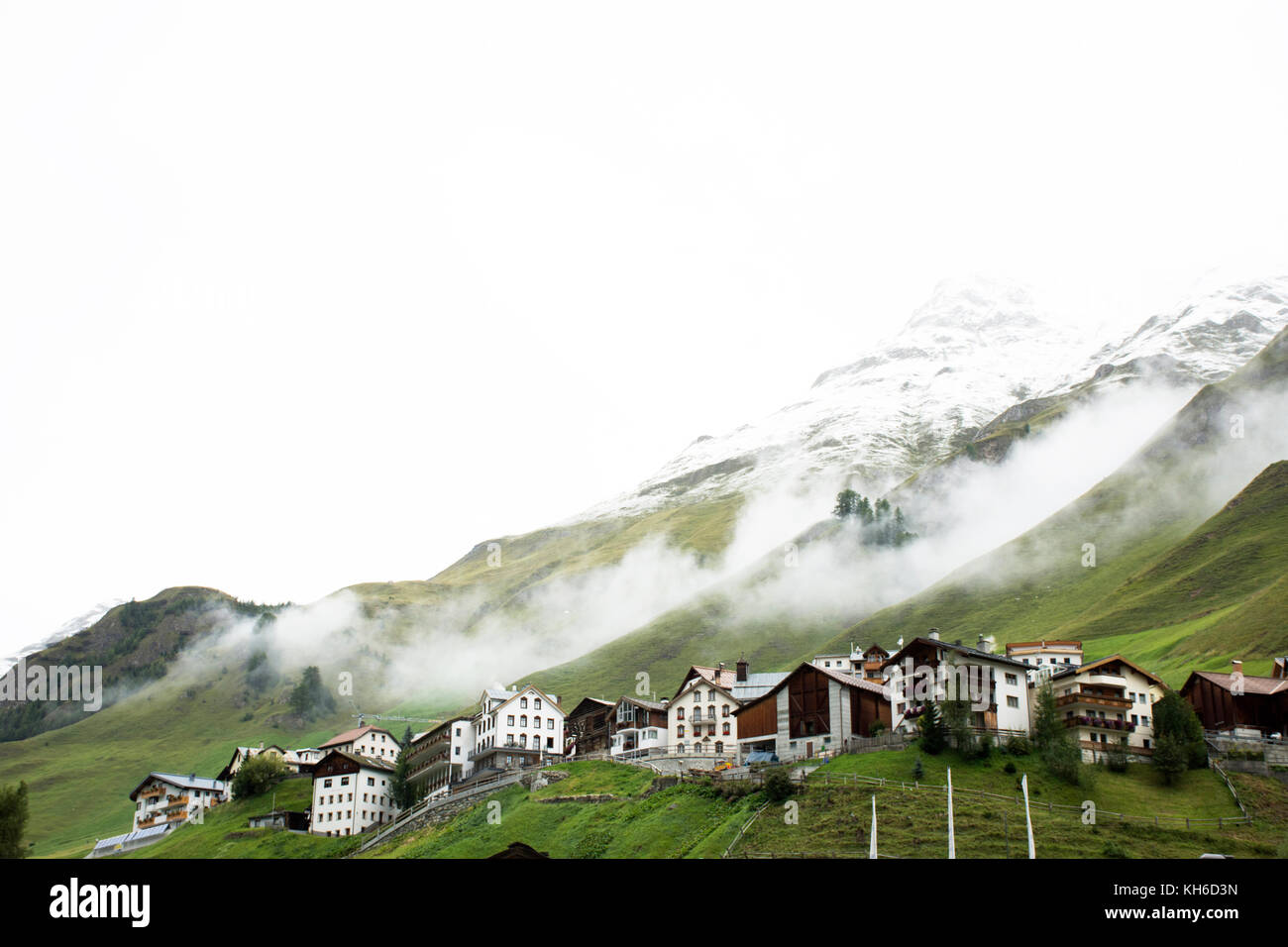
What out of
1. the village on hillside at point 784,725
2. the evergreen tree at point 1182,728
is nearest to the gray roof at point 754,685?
the village on hillside at point 784,725

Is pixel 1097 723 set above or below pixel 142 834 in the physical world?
above

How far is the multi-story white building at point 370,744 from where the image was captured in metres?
157

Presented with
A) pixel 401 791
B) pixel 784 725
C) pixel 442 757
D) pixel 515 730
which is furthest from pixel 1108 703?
pixel 442 757

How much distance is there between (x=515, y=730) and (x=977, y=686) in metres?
67.6

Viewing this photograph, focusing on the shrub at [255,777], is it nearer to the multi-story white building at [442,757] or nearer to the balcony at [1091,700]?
the multi-story white building at [442,757]

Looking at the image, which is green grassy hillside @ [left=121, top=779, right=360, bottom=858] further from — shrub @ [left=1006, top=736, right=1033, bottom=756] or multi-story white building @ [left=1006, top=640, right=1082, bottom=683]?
multi-story white building @ [left=1006, top=640, right=1082, bottom=683]

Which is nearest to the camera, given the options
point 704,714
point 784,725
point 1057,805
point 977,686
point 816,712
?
point 1057,805

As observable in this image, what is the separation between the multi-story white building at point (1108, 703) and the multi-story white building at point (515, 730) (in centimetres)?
6667

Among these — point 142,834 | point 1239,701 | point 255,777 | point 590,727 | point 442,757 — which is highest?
point 1239,701

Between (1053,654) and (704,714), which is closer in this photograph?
(704,714)

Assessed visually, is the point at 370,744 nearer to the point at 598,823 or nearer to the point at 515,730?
the point at 515,730

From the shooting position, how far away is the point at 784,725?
325 feet
